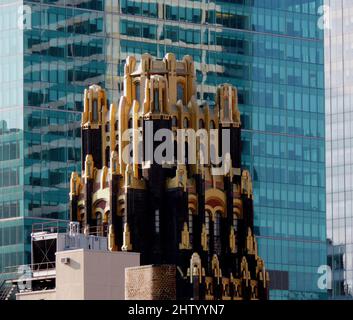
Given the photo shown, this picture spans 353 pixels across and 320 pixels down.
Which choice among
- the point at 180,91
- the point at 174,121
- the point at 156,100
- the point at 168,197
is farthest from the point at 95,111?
the point at 168,197

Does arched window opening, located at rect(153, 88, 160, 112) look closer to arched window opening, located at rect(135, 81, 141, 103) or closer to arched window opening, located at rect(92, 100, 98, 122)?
arched window opening, located at rect(135, 81, 141, 103)

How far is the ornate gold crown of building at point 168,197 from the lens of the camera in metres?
140

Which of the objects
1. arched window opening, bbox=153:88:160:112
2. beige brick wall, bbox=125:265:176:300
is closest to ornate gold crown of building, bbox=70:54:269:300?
arched window opening, bbox=153:88:160:112

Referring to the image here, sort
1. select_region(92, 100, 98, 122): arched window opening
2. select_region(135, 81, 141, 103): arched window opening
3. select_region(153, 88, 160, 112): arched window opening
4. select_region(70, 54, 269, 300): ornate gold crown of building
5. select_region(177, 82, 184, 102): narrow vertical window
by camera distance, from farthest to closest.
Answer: select_region(177, 82, 184, 102): narrow vertical window → select_region(92, 100, 98, 122): arched window opening → select_region(135, 81, 141, 103): arched window opening → select_region(153, 88, 160, 112): arched window opening → select_region(70, 54, 269, 300): ornate gold crown of building

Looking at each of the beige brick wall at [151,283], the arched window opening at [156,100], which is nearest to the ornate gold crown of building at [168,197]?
the arched window opening at [156,100]

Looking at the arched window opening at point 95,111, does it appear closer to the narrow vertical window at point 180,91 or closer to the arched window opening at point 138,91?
the arched window opening at point 138,91

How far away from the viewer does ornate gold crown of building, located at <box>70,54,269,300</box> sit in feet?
459

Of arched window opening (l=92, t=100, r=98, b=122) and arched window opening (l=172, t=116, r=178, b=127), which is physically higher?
arched window opening (l=92, t=100, r=98, b=122)

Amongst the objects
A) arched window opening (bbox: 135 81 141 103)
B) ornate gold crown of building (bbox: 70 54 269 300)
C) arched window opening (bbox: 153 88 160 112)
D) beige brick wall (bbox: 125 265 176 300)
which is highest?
arched window opening (bbox: 135 81 141 103)

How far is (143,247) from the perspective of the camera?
5477 inches

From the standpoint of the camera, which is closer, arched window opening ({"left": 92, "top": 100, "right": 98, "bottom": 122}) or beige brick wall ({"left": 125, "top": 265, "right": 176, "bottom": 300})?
beige brick wall ({"left": 125, "top": 265, "right": 176, "bottom": 300})

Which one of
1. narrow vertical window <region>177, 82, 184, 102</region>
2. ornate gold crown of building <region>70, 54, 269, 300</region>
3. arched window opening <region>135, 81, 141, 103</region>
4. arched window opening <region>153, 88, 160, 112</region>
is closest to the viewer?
ornate gold crown of building <region>70, 54, 269, 300</region>
